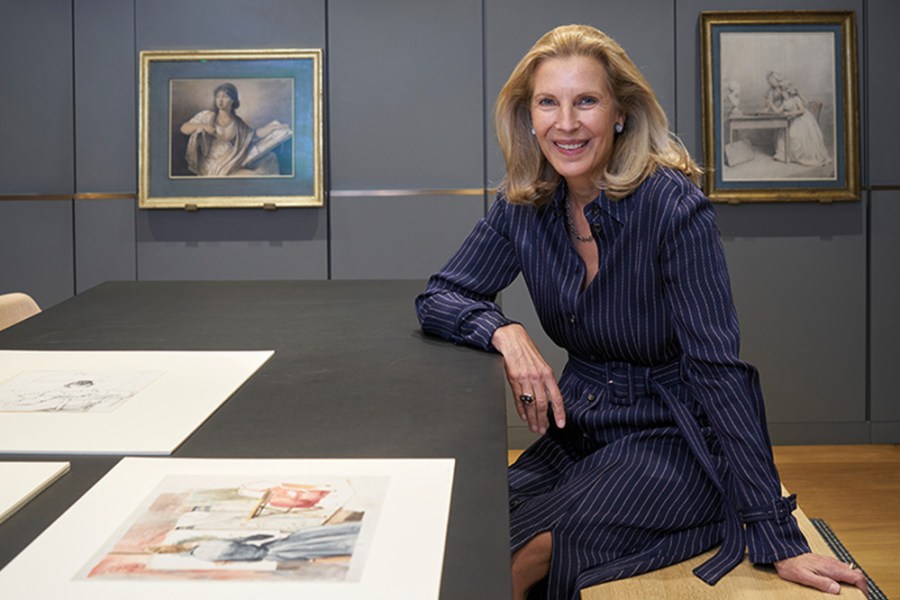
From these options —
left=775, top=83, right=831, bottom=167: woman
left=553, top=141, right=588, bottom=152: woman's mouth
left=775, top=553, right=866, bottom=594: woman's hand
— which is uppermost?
left=775, top=83, right=831, bottom=167: woman

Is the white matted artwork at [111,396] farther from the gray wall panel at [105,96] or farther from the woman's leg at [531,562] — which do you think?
the gray wall panel at [105,96]

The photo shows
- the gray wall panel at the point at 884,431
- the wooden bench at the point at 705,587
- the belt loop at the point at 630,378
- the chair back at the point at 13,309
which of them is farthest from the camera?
the gray wall panel at the point at 884,431

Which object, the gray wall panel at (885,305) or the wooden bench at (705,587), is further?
the gray wall panel at (885,305)

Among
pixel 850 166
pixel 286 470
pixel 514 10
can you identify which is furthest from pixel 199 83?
pixel 286 470

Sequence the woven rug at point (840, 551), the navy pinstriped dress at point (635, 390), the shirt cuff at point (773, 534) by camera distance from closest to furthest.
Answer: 1. the shirt cuff at point (773, 534)
2. the navy pinstriped dress at point (635, 390)
3. the woven rug at point (840, 551)

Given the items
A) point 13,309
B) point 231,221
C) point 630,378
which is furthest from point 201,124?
point 630,378

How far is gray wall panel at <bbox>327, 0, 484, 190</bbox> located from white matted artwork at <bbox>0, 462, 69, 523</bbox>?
13.5 ft

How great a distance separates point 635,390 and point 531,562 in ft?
1.68

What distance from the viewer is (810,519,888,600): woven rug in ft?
11.1

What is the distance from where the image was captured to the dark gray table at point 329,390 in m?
1.07

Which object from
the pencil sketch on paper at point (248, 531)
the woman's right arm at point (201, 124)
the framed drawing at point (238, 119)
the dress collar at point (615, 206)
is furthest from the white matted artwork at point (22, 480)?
the woman's right arm at point (201, 124)

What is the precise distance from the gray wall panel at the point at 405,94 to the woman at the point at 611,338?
8.80 feet

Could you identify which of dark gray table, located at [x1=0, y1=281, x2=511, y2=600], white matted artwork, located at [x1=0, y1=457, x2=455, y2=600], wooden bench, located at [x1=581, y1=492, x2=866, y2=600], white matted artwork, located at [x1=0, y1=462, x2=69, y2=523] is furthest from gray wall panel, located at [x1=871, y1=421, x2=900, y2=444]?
white matted artwork, located at [x1=0, y1=462, x2=69, y2=523]

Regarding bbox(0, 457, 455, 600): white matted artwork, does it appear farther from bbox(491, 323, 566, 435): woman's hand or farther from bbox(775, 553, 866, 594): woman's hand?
bbox(491, 323, 566, 435): woman's hand
